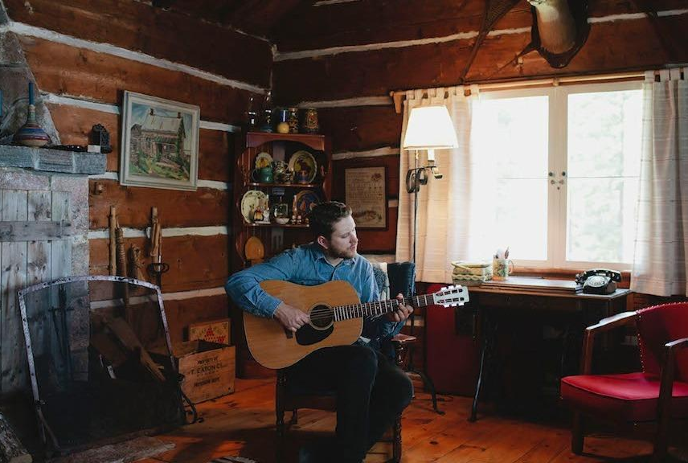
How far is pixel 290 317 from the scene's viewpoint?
352 cm

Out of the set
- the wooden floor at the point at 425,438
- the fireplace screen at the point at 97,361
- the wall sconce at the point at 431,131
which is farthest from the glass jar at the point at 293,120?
the wooden floor at the point at 425,438

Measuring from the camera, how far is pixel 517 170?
17.4ft

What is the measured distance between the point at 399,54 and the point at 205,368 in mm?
2791

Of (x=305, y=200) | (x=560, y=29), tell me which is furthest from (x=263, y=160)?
(x=560, y=29)

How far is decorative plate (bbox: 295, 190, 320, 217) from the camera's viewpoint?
590 cm

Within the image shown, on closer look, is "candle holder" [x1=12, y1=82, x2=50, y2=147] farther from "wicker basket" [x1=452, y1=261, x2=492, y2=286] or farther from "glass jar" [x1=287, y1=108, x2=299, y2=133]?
"wicker basket" [x1=452, y1=261, x2=492, y2=286]

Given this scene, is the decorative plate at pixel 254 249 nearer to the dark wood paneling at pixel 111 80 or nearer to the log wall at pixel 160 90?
the log wall at pixel 160 90

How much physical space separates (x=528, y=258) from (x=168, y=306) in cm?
261

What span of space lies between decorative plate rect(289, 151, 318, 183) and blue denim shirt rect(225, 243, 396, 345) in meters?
2.19

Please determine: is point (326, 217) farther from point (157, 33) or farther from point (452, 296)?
point (157, 33)

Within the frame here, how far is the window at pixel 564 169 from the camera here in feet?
16.2

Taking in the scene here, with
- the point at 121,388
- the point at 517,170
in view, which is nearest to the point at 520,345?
the point at 517,170

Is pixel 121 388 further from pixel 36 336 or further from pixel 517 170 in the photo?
pixel 517 170

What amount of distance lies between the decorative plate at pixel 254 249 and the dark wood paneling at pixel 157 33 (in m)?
1.33
